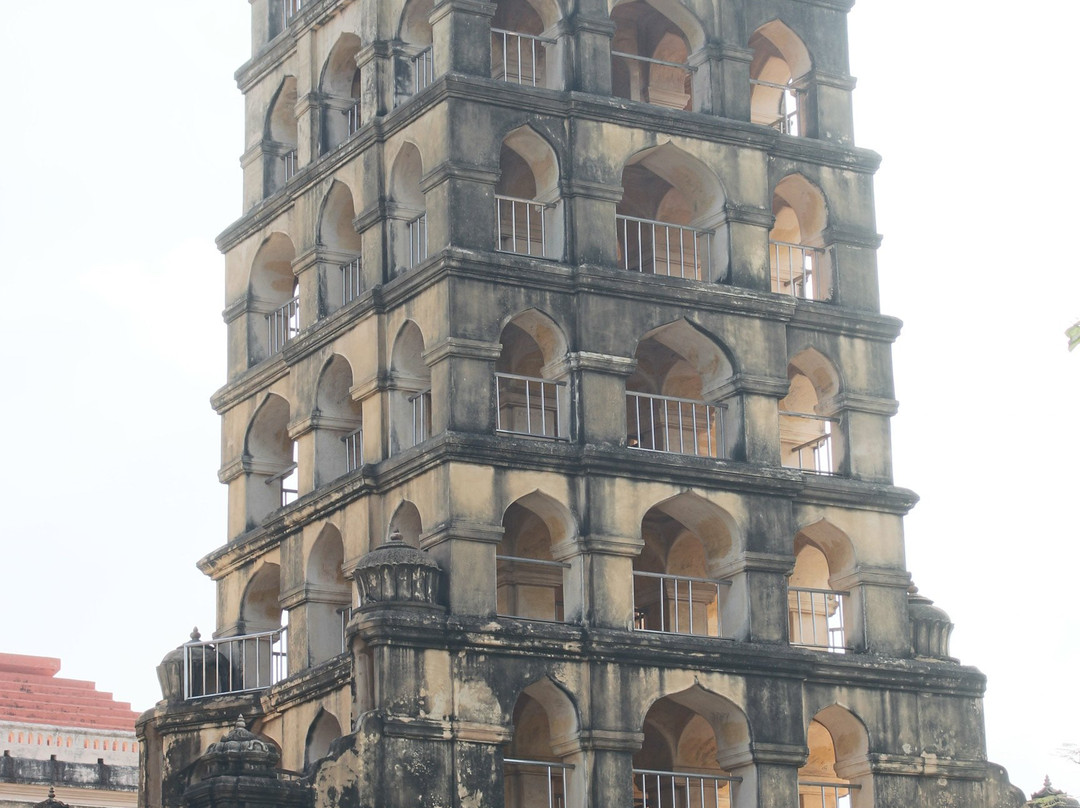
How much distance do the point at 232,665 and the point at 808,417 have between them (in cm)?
938

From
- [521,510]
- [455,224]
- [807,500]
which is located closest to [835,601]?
[807,500]

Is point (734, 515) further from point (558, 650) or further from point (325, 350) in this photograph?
point (325, 350)

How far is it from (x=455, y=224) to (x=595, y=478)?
4.05 meters

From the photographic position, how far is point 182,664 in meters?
45.2

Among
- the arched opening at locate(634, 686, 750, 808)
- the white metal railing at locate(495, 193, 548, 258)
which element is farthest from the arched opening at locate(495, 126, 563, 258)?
the arched opening at locate(634, 686, 750, 808)

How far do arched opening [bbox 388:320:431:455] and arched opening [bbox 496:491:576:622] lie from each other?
5.83ft

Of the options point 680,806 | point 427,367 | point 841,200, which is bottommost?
point 680,806

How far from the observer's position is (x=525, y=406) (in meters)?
44.2

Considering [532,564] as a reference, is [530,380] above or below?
above

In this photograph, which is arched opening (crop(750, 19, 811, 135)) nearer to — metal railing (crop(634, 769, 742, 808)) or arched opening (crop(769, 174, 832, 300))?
arched opening (crop(769, 174, 832, 300))

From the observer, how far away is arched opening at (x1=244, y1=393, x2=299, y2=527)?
46.3 m

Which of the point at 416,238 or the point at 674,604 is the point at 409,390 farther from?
the point at 674,604

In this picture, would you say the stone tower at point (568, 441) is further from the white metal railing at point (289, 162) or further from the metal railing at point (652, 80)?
the white metal railing at point (289, 162)

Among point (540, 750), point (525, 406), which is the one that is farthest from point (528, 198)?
point (540, 750)
